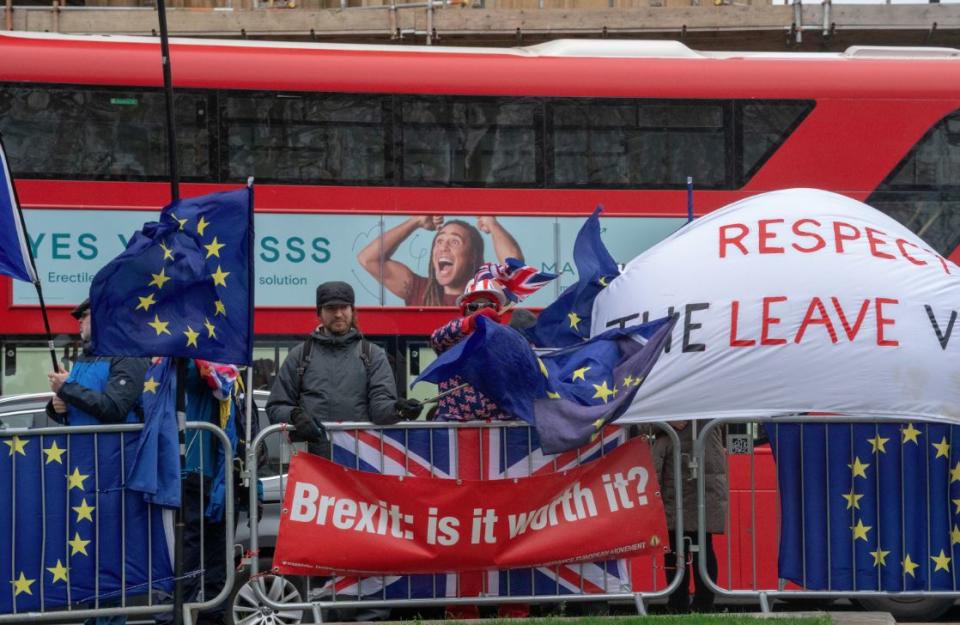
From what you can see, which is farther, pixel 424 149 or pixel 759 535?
pixel 424 149

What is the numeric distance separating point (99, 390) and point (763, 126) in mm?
7833

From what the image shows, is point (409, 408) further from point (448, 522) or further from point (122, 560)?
point (122, 560)

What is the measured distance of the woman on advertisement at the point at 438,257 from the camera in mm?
12508

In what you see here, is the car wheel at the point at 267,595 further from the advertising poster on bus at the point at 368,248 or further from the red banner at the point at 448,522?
the advertising poster on bus at the point at 368,248

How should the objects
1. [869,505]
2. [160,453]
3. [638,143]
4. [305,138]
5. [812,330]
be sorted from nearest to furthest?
[812,330] → [160,453] → [869,505] → [305,138] → [638,143]

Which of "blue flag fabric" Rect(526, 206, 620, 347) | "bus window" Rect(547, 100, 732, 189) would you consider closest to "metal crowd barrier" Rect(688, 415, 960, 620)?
"blue flag fabric" Rect(526, 206, 620, 347)

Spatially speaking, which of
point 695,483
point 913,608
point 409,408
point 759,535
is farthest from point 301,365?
point 913,608

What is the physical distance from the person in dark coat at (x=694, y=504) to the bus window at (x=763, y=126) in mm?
6139

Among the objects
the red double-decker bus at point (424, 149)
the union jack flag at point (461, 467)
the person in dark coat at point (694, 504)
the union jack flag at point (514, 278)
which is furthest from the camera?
the red double-decker bus at point (424, 149)

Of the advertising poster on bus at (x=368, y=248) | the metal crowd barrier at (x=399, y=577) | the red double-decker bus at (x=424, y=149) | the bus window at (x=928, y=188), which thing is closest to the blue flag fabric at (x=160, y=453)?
the metal crowd barrier at (x=399, y=577)

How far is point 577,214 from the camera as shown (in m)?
12.9

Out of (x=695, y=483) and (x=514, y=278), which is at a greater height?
(x=514, y=278)

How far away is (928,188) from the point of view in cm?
1307

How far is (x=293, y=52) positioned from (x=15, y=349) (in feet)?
12.0
